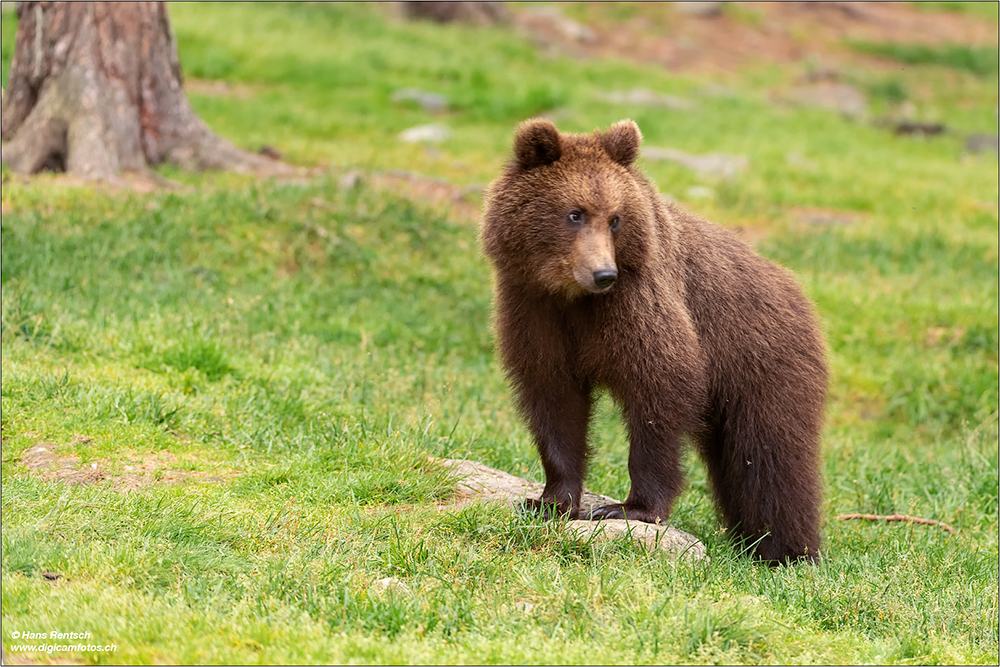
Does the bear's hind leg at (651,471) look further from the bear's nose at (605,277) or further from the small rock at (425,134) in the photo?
the small rock at (425,134)

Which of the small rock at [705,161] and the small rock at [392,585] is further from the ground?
the small rock at [705,161]

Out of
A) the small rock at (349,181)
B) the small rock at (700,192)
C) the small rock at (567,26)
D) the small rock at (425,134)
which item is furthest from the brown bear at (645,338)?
the small rock at (567,26)

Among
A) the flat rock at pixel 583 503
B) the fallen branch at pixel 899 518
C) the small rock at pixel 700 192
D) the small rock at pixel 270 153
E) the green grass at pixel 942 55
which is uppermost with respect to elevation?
the green grass at pixel 942 55

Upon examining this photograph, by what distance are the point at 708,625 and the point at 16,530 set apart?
107 inches

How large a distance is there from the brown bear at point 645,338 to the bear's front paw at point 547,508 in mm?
12

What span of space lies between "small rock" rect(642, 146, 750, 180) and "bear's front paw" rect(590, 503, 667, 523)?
8775 mm

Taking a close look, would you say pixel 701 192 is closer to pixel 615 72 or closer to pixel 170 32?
pixel 170 32

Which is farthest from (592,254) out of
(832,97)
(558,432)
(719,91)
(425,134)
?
(832,97)

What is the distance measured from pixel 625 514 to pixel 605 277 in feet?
3.96

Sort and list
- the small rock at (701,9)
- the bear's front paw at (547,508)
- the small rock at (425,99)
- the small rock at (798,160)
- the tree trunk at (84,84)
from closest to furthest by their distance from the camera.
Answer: the bear's front paw at (547,508), the tree trunk at (84,84), the small rock at (798,160), the small rock at (425,99), the small rock at (701,9)

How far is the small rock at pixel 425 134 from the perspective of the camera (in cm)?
1378

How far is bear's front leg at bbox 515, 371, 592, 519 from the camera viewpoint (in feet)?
17.4

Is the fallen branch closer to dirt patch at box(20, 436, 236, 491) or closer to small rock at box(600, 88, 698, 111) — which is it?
dirt patch at box(20, 436, 236, 491)

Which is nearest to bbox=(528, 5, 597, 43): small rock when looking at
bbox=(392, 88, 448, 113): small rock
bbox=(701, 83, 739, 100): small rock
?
bbox=(701, 83, 739, 100): small rock
